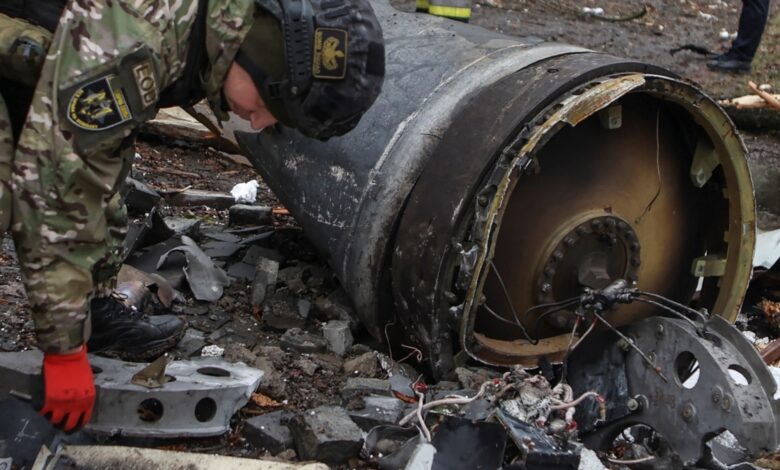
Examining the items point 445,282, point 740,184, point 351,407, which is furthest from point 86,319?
point 740,184

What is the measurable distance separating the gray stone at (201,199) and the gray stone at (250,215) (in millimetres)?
277

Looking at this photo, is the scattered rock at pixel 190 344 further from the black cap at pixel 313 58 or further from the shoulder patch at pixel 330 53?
the shoulder patch at pixel 330 53

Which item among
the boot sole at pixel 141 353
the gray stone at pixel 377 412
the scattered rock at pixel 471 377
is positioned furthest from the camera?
the boot sole at pixel 141 353

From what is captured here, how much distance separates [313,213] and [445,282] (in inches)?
30.0

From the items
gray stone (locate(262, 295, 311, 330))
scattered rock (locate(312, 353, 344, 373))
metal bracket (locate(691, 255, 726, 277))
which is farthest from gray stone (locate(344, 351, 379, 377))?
metal bracket (locate(691, 255, 726, 277))

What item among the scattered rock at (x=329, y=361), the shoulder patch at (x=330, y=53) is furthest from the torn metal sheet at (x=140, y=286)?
the shoulder patch at (x=330, y=53)

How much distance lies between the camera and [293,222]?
4.55 meters

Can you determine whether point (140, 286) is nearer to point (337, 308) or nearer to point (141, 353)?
point (141, 353)

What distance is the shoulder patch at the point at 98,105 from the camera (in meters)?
1.99

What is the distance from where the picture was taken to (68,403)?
2303 mm

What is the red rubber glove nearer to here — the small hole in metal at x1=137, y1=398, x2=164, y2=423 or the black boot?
the small hole in metal at x1=137, y1=398, x2=164, y2=423

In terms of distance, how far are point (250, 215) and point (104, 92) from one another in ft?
8.19

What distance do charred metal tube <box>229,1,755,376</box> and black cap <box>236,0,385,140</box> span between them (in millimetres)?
623

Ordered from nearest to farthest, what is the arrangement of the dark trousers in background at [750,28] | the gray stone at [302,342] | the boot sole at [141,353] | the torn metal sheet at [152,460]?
the torn metal sheet at [152,460] < the boot sole at [141,353] < the gray stone at [302,342] < the dark trousers in background at [750,28]
